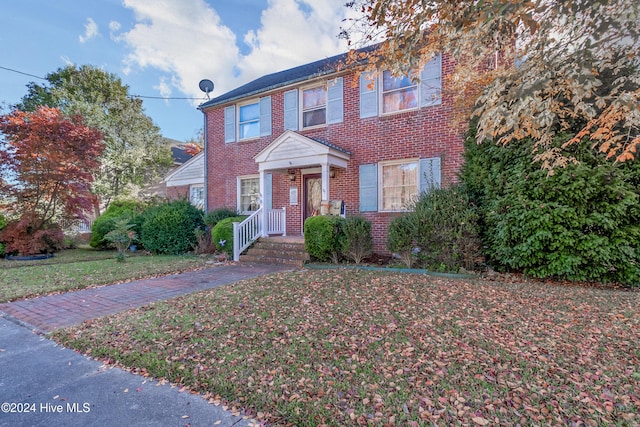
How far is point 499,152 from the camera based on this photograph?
6.17 metres

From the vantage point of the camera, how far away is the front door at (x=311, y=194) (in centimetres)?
1052

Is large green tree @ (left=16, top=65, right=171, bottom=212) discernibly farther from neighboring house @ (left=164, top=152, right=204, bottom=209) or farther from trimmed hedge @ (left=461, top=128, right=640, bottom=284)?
trimmed hedge @ (left=461, top=128, right=640, bottom=284)

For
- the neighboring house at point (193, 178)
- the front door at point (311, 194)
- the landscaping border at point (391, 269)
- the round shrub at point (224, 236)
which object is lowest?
the landscaping border at point (391, 269)

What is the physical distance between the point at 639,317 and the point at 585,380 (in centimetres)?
224

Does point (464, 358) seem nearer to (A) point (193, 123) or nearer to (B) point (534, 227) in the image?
(B) point (534, 227)

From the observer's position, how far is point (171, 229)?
34.5 feet

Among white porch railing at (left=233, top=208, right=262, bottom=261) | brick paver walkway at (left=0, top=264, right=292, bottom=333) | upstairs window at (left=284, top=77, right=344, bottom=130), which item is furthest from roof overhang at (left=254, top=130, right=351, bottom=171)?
brick paver walkway at (left=0, top=264, right=292, bottom=333)

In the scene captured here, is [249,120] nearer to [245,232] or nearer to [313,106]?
[313,106]

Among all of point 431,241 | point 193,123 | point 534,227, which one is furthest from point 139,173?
point 534,227

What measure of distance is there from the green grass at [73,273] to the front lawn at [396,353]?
260 centimetres

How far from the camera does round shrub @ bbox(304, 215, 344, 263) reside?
25.9ft

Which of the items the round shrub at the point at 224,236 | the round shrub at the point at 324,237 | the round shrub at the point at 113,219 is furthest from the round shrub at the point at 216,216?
the round shrub at the point at 324,237

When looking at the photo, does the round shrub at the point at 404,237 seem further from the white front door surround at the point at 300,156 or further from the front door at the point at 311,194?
the front door at the point at 311,194

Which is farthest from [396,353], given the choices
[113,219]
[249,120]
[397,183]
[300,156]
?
[113,219]
